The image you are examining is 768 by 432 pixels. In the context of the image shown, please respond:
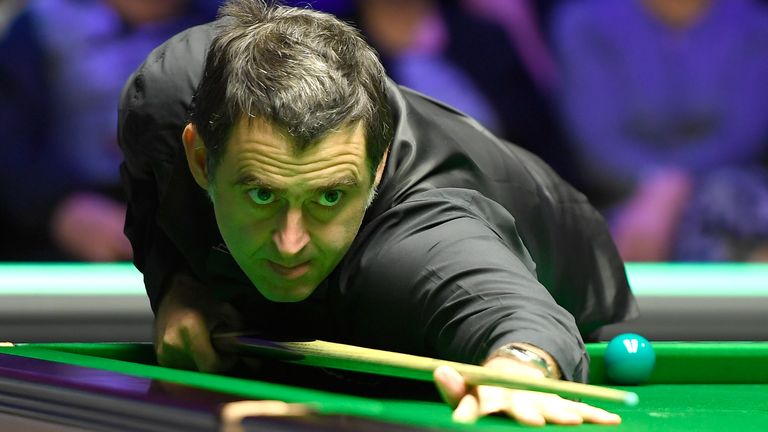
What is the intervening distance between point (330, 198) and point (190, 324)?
530 mm

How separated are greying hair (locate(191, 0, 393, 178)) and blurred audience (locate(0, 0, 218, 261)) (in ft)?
13.1

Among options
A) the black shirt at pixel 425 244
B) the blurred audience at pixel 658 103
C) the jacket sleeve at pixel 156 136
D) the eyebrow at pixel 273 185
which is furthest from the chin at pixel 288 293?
the blurred audience at pixel 658 103

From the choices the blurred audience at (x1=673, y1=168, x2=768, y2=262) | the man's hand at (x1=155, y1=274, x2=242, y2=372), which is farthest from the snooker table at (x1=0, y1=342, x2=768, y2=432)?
the blurred audience at (x1=673, y1=168, x2=768, y2=262)

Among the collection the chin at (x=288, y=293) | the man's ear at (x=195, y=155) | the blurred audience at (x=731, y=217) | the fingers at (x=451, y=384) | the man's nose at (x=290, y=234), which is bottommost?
the fingers at (x=451, y=384)

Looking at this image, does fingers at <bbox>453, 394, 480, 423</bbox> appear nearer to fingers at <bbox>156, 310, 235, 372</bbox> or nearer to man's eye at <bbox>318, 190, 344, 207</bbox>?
man's eye at <bbox>318, 190, 344, 207</bbox>

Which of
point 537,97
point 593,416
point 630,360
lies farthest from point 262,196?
point 537,97

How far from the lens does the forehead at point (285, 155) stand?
224cm

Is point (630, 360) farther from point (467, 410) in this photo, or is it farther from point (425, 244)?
point (467, 410)

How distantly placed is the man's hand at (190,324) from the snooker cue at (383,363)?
0.03 meters

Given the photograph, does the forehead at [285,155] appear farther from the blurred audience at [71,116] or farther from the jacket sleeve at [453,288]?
the blurred audience at [71,116]

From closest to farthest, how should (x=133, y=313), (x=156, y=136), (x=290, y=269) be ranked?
(x=290, y=269), (x=156, y=136), (x=133, y=313)

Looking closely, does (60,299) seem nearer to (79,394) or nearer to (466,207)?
(466,207)

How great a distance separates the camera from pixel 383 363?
2129 millimetres

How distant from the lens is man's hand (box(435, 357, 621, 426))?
5.88 feet
